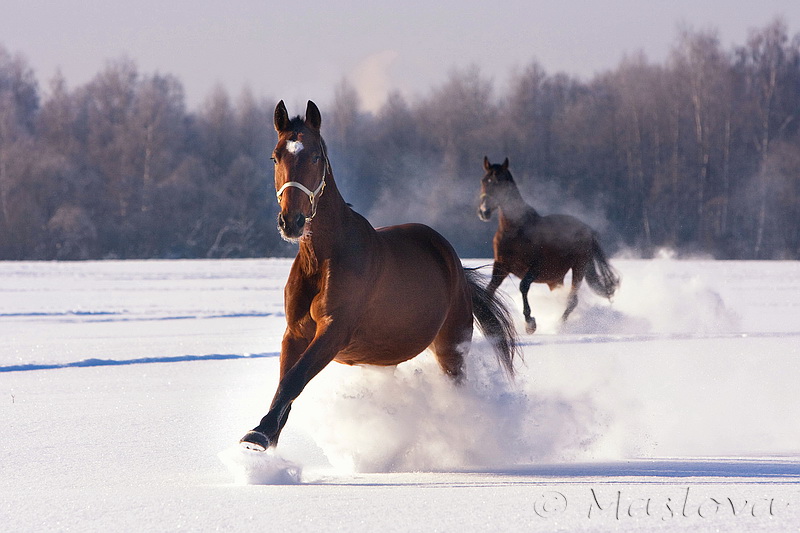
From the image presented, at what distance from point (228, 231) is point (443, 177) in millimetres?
9606

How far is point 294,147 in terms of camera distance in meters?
4.40

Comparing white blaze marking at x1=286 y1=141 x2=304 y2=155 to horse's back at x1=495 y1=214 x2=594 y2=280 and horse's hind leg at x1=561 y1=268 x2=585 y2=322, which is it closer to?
horse's back at x1=495 y1=214 x2=594 y2=280

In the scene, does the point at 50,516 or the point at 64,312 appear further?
the point at 64,312

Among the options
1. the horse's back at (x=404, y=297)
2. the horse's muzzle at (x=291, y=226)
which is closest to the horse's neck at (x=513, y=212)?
the horse's back at (x=404, y=297)

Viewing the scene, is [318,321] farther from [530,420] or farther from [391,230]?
[530,420]

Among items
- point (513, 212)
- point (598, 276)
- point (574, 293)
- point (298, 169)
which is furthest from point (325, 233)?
point (598, 276)

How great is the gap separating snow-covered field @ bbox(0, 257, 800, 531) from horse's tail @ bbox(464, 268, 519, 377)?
18 cm

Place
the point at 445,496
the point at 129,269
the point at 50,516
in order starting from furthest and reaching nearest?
the point at 129,269 < the point at 445,496 < the point at 50,516

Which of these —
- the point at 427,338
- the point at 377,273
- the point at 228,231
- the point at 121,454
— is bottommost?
the point at 228,231

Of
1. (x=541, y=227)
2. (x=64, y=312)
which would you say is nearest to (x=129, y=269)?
(x=64, y=312)

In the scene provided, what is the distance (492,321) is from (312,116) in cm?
194

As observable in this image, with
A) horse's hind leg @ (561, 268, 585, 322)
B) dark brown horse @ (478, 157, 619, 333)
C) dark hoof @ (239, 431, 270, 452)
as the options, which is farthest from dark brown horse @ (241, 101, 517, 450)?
horse's hind leg @ (561, 268, 585, 322)

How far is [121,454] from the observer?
4941mm

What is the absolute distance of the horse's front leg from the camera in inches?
160
